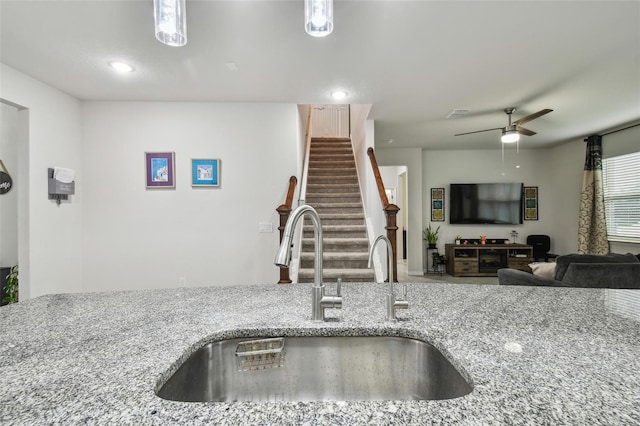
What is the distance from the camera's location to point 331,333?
2.79 feet

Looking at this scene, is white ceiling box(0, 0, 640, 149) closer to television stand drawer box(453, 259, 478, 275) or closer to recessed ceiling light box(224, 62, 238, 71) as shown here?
recessed ceiling light box(224, 62, 238, 71)

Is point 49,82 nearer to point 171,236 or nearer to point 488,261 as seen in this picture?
point 171,236

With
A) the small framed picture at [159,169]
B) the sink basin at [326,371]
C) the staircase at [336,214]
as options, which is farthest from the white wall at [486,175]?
the sink basin at [326,371]

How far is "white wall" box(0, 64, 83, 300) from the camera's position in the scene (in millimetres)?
2787

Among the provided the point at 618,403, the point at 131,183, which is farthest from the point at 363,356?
the point at 131,183

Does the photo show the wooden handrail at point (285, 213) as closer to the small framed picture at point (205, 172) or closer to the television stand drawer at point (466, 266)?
the small framed picture at point (205, 172)

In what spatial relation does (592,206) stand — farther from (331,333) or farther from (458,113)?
(331,333)

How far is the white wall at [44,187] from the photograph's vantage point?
279 centimetres

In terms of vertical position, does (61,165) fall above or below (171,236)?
above

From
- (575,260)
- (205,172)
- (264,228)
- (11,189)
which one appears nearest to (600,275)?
(575,260)

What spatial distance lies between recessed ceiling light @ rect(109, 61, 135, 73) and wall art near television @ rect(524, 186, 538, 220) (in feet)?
23.0

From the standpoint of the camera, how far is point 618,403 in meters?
0.50

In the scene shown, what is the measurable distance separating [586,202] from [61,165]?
7545 mm

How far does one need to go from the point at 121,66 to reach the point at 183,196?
4.73 feet
